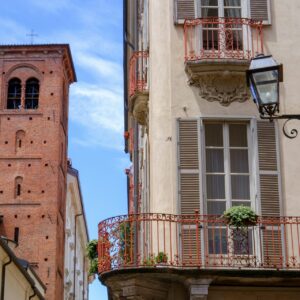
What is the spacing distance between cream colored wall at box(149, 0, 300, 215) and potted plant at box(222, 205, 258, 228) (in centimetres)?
89

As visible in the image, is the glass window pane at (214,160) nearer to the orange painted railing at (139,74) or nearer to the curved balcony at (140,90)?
the curved balcony at (140,90)

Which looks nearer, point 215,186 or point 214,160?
point 215,186

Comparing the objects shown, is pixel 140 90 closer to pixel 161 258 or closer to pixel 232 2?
pixel 232 2

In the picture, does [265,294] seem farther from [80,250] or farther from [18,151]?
[80,250]

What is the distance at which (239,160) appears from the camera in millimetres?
13938

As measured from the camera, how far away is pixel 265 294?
13.0 m

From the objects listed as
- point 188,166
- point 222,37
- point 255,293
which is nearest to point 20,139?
point 222,37

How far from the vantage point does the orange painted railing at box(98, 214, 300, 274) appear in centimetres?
1286

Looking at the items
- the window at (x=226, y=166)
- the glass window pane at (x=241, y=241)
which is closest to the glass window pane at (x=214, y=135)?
the window at (x=226, y=166)

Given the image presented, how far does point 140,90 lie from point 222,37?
6.52 feet

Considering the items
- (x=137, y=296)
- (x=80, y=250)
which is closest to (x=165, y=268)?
(x=137, y=296)

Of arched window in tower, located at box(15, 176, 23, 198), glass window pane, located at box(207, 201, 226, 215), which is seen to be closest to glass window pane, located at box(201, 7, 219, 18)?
glass window pane, located at box(207, 201, 226, 215)

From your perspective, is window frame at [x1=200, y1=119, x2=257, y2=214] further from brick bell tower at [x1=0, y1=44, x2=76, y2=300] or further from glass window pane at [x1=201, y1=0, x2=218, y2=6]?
brick bell tower at [x1=0, y1=44, x2=76, y2=300]

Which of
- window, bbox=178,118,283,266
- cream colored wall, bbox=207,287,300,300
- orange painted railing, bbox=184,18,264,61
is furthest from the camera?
orange painted railing, bbox=184,18,264,61
